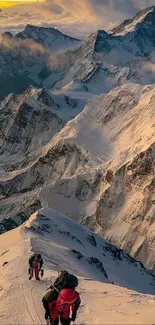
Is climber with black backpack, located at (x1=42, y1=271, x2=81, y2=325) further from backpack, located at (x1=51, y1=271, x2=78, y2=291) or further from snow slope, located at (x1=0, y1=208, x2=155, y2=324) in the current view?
snow slope, located at (x1=0, y1=208, x2=155, y2=324)

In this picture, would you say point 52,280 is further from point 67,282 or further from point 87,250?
point 87,250

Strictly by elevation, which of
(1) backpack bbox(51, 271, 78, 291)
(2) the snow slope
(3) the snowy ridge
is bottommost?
(3) the snowy ridge

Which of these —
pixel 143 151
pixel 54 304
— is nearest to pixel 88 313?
pixel 54 304

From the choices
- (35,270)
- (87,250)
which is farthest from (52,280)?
(87,250)

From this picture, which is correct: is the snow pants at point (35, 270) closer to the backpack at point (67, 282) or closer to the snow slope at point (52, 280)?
the snow slope at point (52, 280)

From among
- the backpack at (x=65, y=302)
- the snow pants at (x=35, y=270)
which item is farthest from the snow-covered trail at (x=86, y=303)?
the backpack at (x=65, y=302)

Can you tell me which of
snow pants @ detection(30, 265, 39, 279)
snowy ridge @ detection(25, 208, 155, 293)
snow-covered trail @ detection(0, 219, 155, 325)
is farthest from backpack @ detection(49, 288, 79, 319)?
snowy ridge @ detection(25, 208, 155, 293)

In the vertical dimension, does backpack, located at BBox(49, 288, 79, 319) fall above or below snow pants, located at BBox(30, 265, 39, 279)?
above

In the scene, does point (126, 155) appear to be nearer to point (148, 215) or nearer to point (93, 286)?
point (148, 215)
